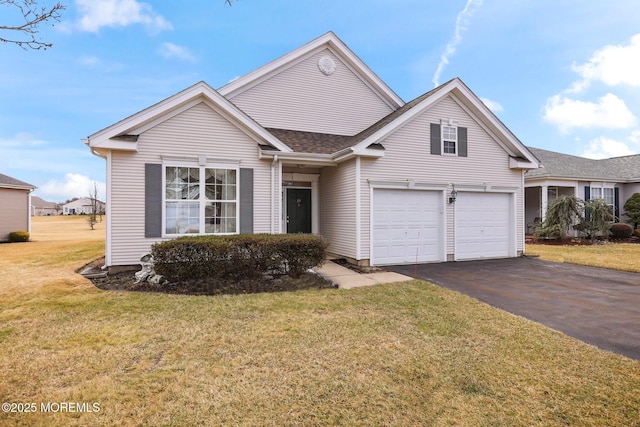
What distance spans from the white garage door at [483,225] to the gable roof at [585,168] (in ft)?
27.7

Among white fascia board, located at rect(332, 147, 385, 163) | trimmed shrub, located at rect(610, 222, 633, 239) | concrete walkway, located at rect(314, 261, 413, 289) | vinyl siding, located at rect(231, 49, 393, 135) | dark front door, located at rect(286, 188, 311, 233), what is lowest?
concrete walkway, located at rect(314, 261, 413, 289)

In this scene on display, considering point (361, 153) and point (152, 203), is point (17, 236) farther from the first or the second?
point (361, 153)

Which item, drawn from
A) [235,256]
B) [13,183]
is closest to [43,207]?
[13,183]

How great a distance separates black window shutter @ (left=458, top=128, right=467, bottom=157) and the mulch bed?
23.5ft

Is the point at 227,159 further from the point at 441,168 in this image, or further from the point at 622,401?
the point at 622,401

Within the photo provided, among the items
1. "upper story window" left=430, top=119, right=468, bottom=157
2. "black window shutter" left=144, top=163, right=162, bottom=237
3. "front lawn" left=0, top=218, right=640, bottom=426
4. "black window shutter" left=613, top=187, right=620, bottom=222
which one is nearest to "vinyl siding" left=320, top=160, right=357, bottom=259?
"upper story window" left=430, top=119, right=468, bottom=157

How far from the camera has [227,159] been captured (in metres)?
9.51

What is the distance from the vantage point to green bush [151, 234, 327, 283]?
7.26 m

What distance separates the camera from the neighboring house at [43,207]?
83.2 metres

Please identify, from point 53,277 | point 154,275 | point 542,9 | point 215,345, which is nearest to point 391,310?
point 215,345

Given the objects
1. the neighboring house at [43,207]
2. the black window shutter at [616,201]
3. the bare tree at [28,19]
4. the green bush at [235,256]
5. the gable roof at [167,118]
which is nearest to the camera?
the bare tree at [28,19]

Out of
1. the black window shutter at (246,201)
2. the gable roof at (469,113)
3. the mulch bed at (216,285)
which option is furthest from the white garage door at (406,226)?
the black window shutter at (246,201)

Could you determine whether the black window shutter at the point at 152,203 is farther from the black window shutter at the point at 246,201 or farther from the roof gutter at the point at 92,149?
the black window shutter at the point at 246,201

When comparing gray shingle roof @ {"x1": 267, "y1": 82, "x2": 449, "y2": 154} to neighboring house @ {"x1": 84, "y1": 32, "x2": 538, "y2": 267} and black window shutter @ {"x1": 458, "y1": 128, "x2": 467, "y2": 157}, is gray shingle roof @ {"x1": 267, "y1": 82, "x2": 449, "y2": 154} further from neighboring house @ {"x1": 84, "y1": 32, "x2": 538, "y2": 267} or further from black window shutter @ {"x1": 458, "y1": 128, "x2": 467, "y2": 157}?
black window shutter @ {"x1": 458, "y1": 128, "x2": 467, "y2": 157}
